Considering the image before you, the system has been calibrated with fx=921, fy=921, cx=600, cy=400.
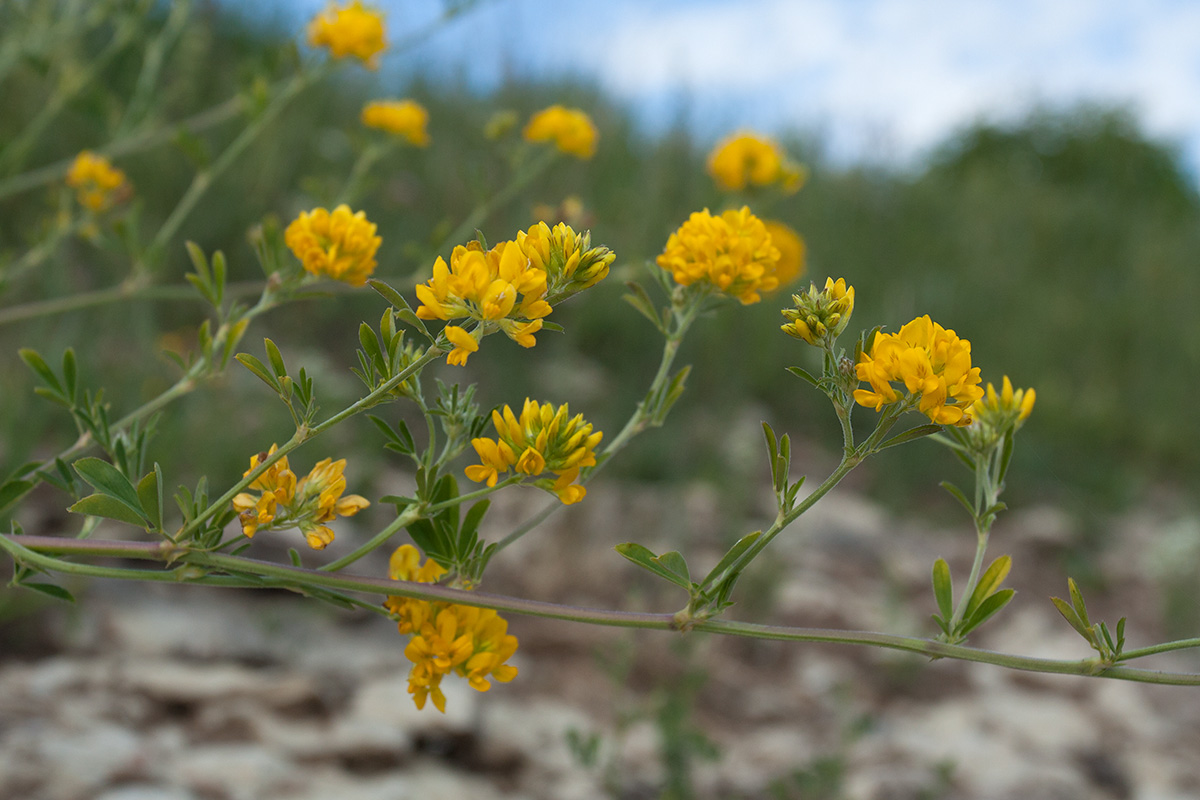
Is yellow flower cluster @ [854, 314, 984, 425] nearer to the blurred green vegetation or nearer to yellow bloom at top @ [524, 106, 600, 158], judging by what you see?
the blurred green vegetation

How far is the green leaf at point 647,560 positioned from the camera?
94 centimetres

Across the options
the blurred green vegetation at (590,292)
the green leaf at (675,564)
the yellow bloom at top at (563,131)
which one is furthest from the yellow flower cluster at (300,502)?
the yellow bloom at top at (563,131)

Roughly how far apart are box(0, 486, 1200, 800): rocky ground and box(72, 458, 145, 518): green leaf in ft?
3.33

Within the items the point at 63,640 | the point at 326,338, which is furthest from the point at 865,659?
the point at 326,338

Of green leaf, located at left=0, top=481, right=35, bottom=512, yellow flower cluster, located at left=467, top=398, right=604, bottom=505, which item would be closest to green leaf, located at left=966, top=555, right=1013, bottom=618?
yellow flower cluster, located at left=467, top=398, right=604, bottom=505

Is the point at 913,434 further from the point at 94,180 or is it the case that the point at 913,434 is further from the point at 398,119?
the point at 94,180

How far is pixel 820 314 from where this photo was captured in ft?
3.28

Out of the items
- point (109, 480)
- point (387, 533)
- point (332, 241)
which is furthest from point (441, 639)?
point (332, 241)

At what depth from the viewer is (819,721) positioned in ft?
8.81

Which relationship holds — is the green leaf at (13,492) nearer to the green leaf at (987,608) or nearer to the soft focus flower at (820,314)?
the soft focus flower at (820,314)

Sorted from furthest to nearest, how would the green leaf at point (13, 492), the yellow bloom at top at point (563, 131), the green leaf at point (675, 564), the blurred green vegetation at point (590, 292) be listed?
1. the blurred green vegetation at point (590, 292)
2. the yellow bloom at top at point (563, 131)
3. the green leaf at point (13, 492)
4. the green leaf at point (675, 564)

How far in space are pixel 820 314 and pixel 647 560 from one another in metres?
0.32

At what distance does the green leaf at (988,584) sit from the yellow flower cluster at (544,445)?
1.40 feet

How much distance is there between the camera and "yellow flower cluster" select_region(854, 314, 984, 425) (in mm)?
913
